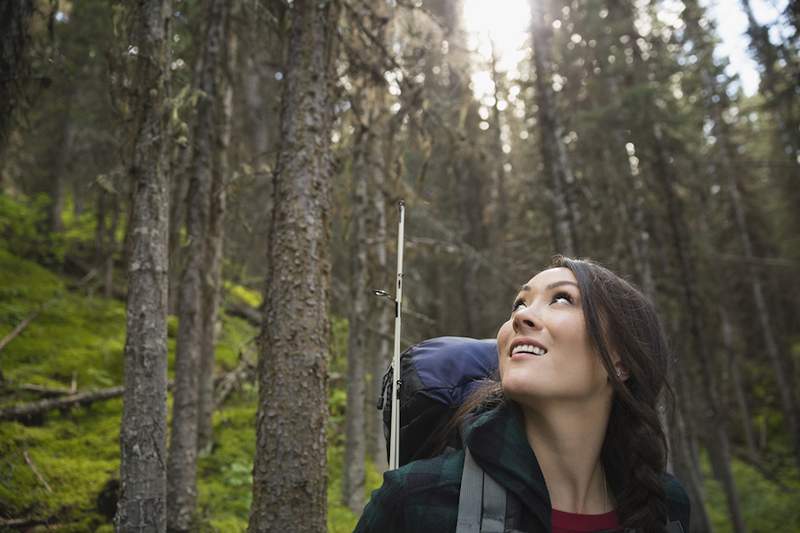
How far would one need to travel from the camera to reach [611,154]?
14297 millimetres

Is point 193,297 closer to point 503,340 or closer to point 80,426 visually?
point 80,426

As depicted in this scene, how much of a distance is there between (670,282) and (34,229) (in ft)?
48.5

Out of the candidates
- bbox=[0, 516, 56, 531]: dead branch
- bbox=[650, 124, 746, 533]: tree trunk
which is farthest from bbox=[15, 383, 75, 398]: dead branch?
bbox=[650, 124, 746, 533]: tree trunk

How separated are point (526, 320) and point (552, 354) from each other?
171mm

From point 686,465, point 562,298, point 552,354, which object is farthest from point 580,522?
point 686,465

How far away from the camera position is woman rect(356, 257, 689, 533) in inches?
80.5

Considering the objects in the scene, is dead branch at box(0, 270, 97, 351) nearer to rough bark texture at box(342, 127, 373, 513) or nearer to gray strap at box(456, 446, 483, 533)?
rough bark texture at box(342, 127, 373, 513)

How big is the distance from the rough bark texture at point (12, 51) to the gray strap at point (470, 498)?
522cm

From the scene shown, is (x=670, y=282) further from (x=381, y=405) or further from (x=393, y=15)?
(x=381, y=405)

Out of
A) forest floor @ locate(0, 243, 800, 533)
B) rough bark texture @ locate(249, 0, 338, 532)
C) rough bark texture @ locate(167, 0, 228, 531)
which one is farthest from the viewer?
rough bark texture @ locate(167, 0, 228, 531)

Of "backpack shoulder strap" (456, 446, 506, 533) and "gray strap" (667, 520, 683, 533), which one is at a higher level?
"backpack shoulder strap" (456, 446, 506, 533)

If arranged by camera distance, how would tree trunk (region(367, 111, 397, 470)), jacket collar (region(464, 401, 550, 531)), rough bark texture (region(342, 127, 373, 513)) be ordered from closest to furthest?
1. jacket collar (region(464, 401, 550, 531))
2. tree trunk (region(367, 111, 397, 470))
3. rough bark texture (region(342, 127, 373, 513))

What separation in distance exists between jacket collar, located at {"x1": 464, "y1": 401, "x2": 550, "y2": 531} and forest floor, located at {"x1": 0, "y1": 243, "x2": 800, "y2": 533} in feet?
10.2

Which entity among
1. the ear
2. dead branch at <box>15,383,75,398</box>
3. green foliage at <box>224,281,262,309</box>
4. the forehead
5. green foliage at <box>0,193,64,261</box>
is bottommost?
the ear
